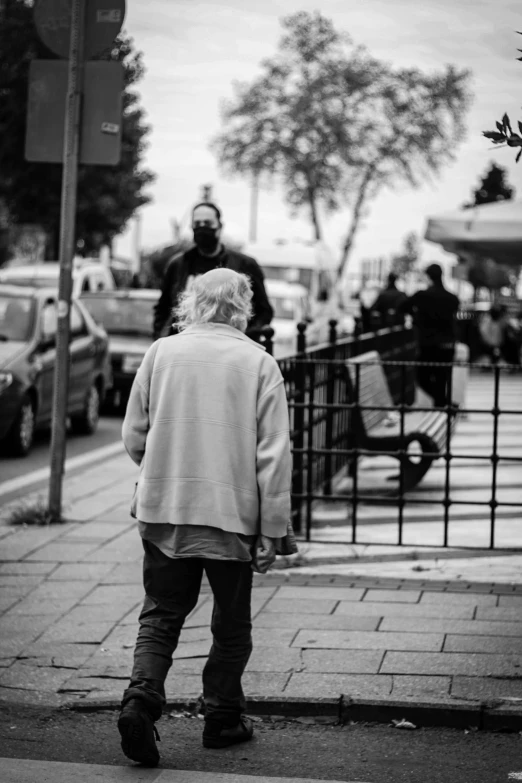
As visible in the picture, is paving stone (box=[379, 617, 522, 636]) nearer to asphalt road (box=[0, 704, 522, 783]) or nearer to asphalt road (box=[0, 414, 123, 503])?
asphalt road (box=[0, 704, 522, 783])

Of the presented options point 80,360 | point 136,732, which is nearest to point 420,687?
point 136,732

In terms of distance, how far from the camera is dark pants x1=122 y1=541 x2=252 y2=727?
4328 mm

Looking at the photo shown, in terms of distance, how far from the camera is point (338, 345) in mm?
9594

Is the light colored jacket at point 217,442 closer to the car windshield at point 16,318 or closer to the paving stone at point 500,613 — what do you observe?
the paving stone at point 500,613

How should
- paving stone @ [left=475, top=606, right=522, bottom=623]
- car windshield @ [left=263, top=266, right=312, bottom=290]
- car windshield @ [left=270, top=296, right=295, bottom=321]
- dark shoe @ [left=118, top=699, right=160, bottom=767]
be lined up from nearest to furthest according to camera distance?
dark shoe @ [left=118, top=699, right=160, bottom=767]
paving stone @ [left=475, top=606, right=522, bottom=623]
car windshield @ [left=270, top=296, right=295, bottom=321]
car windshield @ [left=263, top=266, right=312, bottom=290]

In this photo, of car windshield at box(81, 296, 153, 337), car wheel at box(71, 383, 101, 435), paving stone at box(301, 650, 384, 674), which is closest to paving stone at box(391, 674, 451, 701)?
paving stone at box(301, 650, 384, 674)

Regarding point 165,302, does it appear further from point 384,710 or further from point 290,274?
point 290,274

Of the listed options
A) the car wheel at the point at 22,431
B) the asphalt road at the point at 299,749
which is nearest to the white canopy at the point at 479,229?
the car wheel at the point at 22,431

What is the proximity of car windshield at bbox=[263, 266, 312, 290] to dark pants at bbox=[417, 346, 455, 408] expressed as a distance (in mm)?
20813

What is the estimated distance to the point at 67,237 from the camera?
8.16 meters

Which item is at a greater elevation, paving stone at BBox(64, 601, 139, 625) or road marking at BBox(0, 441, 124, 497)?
paving stone at BBox(64, 601, 139, 625)

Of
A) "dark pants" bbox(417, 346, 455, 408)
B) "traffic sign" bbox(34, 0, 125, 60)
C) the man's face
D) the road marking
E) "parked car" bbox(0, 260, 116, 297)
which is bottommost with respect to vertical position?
the road marking

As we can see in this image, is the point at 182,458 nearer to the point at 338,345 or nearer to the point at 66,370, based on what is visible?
the point at 66,370

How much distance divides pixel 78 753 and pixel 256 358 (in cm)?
148
